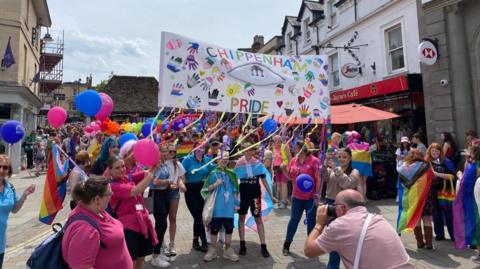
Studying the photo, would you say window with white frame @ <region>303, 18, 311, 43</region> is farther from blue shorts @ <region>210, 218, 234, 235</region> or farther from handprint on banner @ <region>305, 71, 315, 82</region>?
blue shorts @ <region>210, 218, 234, 235</region>

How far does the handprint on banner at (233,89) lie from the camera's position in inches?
182

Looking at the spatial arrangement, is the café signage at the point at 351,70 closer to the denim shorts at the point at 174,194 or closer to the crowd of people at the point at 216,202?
the crowd of people at the point at 216,202

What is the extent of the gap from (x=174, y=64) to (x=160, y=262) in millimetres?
2777

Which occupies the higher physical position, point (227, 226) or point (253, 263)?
point (227, 226)

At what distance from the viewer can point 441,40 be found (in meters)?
10.3

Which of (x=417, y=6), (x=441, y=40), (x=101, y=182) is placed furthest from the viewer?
(x=417, y=6)

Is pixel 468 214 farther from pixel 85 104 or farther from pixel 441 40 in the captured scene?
pixel 441 40

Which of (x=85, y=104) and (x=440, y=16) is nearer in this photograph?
(x=85, y=104)

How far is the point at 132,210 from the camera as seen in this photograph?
355cm

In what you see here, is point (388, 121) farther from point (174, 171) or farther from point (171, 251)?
point (171, 251)

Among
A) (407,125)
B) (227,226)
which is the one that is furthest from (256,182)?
(407,125)

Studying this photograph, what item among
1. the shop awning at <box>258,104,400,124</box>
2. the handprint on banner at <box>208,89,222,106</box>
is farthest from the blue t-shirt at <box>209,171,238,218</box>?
the shop awning at <box>258,104,400,124</box>

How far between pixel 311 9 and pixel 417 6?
795cm

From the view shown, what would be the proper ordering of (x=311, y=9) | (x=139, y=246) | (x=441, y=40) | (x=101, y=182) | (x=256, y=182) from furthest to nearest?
(x=311, y=9)
(x=441, y=40)
(x=256, y=182)
(x=139, y=246)
(x=101, y=182)
